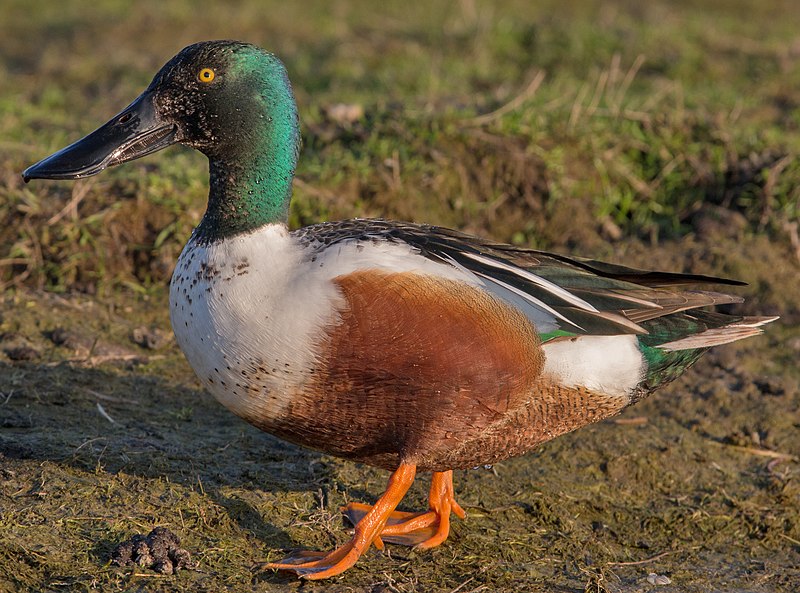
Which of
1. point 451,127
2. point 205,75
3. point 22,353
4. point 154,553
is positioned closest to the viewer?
point 154,553

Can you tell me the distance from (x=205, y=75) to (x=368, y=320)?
85 cm

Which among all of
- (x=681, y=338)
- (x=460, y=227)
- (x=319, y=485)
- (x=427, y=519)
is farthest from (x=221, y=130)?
(x=460, y=227)

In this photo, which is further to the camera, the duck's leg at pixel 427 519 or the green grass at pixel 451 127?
the green grass at pixel 451 127

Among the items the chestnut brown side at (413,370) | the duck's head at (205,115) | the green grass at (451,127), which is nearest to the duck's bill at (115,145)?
the duck's head at (205,115)

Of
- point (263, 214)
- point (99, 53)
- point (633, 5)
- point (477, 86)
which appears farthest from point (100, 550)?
point (633, 5)

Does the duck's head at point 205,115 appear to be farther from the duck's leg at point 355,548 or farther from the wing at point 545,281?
the duck's leg at point 355,548

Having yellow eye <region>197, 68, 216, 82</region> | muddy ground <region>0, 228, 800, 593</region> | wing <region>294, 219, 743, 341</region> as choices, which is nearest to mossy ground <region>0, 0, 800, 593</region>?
muddy ground <region>0, 228, 800, 593</region>

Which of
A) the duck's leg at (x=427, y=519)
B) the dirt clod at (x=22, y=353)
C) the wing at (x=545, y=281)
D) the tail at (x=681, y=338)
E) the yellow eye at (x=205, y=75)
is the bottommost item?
the duck's leg at (x=427, y=519)

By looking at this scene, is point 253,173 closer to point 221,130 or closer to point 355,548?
point 221,130

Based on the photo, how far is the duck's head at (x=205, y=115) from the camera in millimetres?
3188

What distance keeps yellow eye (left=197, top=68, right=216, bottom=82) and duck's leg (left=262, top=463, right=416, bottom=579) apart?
3.96 feet

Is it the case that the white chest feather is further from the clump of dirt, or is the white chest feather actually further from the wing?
the clump of dirt

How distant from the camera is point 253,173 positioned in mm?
3227

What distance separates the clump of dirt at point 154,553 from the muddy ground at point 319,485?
26 mm
